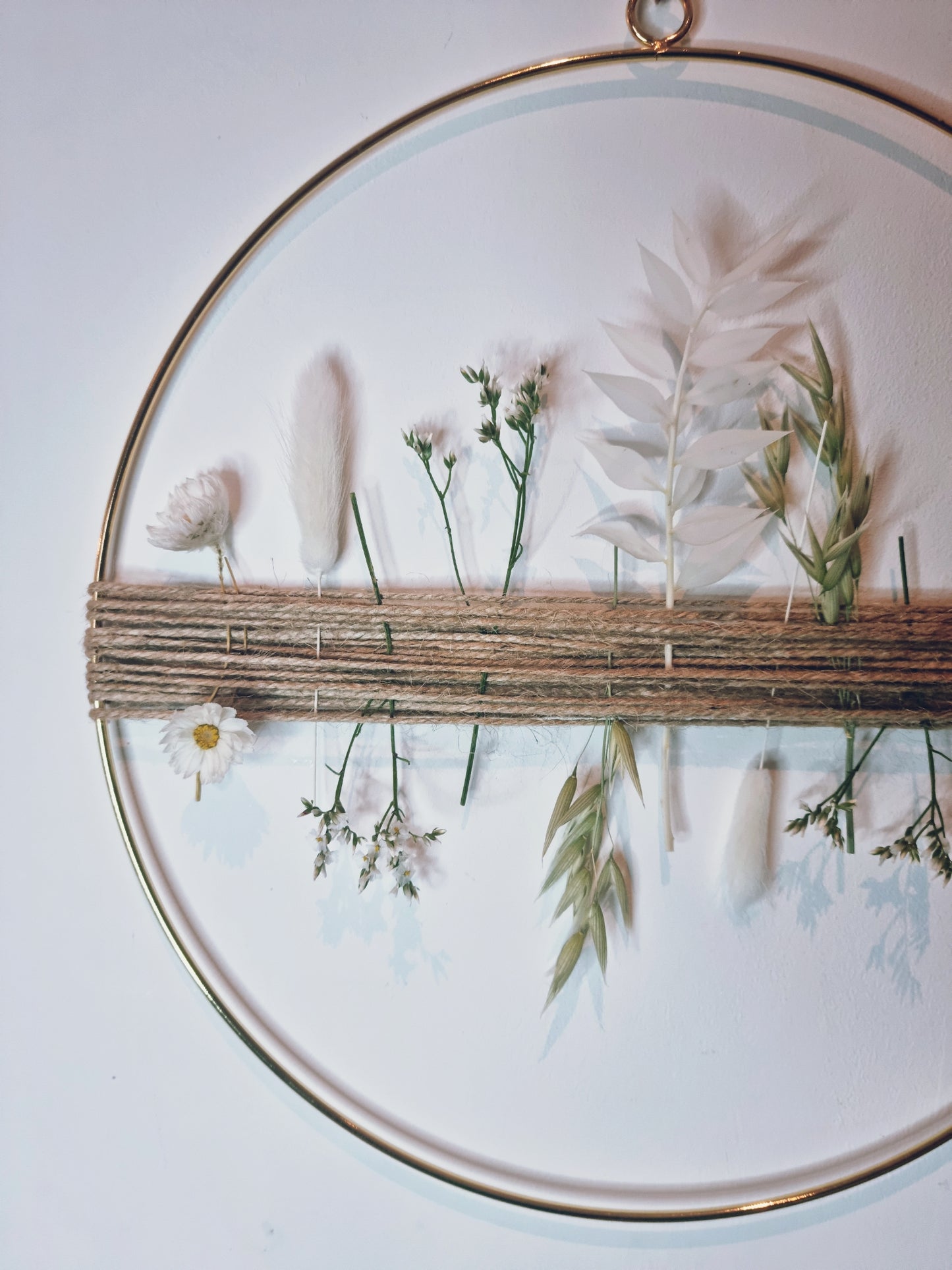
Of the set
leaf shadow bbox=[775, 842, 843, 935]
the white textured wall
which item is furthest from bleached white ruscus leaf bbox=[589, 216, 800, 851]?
the white textured wall

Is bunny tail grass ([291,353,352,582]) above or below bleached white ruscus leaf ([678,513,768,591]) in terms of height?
above

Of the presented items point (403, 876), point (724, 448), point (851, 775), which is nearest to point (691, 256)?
point (724, 448)

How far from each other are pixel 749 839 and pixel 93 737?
1.77 ft

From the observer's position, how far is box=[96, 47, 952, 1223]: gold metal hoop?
0.58 m

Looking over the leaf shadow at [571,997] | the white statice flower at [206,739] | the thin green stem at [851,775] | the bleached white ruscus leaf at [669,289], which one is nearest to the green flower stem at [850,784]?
the thin green stem at [851,775]

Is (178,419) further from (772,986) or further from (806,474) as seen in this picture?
(772,986)

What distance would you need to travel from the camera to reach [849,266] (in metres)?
0.60

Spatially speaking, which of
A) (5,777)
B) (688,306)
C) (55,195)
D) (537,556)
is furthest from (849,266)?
(5,777)

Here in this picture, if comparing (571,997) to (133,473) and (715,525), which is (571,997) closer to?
(715,525)

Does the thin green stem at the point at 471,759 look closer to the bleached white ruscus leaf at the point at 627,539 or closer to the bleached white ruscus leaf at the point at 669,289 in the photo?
the bleached white ruscus leaf at the point at 627,539

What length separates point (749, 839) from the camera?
595mm

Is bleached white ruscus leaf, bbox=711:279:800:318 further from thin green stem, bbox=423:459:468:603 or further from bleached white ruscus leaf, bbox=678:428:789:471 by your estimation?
thin green stem, bbox=423:459:468:603

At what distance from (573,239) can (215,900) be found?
602mm

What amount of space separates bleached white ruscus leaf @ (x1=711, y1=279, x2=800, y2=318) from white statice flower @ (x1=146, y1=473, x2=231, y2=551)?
399 mm
